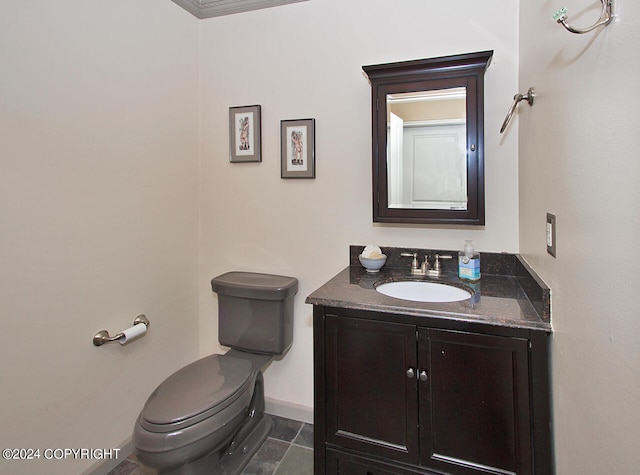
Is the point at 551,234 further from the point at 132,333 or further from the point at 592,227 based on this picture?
the point at 132,333

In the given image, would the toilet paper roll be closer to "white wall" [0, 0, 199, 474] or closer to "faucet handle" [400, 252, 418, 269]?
"white wall" [0, 0, 199, 474]

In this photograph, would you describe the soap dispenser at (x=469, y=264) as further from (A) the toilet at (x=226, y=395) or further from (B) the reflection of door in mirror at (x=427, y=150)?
(A) the toilet at (x=226, y=395)

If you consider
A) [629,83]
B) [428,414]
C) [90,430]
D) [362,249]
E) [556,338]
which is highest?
[629,83]

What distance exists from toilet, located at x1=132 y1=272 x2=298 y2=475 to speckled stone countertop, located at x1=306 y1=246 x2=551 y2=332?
19.5 inches

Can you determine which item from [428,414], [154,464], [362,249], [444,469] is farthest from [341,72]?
[154,464]

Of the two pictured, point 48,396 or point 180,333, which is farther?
point 180,333

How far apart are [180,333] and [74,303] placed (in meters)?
0.72

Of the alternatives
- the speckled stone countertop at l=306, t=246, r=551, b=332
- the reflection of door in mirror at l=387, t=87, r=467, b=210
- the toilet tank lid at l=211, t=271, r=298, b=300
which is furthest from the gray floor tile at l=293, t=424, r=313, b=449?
the reflection of door in mirror at l=387, t=87, r=467, b=210

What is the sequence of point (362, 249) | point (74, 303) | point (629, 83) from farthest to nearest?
point (362, 249) < point (74, 303) < point (629, 83)

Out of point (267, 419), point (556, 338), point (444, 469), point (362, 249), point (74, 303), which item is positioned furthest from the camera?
point (267, 419)

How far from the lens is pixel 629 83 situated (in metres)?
0.59

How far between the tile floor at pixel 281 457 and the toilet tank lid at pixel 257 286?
767 millimetres

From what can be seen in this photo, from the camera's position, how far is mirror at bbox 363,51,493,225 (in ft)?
5.18

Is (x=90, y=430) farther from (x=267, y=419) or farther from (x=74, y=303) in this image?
(x=267, y=419)
